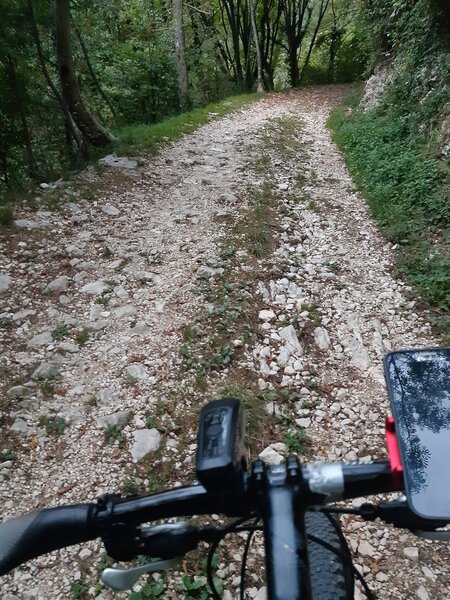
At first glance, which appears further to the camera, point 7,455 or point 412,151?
point 412,151

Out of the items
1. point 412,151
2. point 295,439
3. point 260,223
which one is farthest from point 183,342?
point 412,151

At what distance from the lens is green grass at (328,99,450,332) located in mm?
4492

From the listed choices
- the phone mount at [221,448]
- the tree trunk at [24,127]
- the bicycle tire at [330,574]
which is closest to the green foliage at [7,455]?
the bicycle tire at [330,574]

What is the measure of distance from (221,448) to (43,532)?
0.46 m

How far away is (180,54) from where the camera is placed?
44.0ft

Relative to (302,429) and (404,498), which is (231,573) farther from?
(404,498)

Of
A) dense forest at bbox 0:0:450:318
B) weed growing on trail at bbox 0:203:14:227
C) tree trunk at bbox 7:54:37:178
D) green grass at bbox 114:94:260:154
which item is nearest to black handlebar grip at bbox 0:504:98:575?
dense forest at bbox 0:0:450:318

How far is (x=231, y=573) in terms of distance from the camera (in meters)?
2.47

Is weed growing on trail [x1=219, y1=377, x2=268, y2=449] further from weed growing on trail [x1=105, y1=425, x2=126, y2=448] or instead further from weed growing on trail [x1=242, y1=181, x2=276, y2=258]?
weed growing on trail [x1=242, y1=181, x2=276, y2=258]

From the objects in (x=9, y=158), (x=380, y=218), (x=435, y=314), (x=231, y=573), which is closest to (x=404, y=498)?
(x=231, y=573)

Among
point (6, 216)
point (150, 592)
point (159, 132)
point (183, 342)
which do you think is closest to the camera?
point (150, 592)

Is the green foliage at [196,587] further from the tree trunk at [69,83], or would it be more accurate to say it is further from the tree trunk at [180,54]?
the tree trunk at [180,54]

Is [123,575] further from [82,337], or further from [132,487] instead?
[82,337]

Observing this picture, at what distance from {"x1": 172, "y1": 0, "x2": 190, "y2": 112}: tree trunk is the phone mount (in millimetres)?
14514
